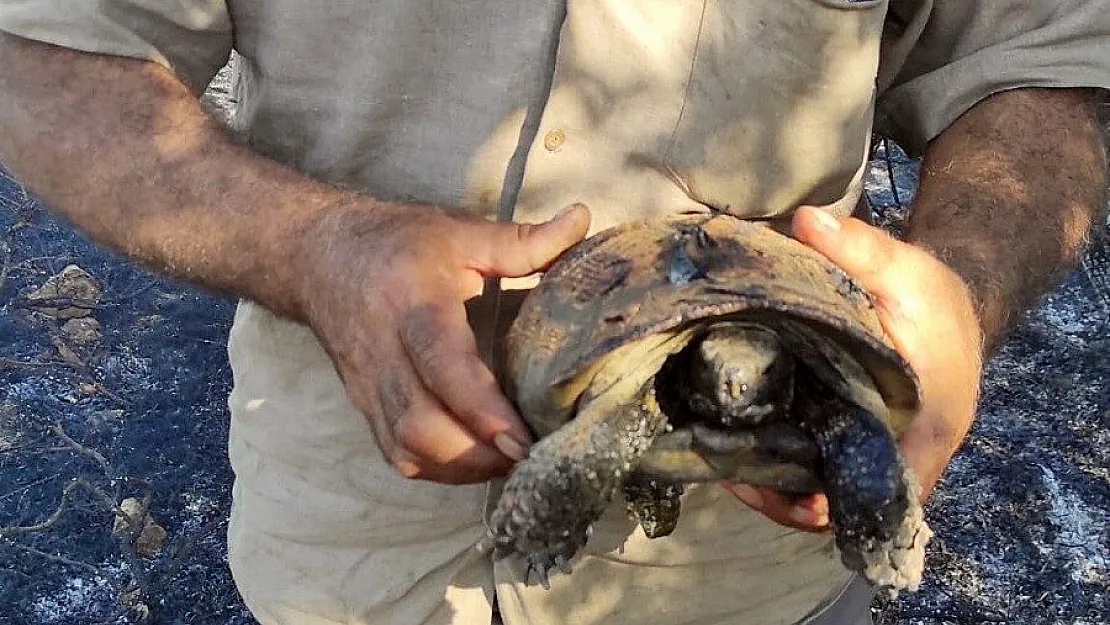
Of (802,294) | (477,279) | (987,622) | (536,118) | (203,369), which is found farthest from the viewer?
(203,369)

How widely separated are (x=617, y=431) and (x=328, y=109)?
60 cm

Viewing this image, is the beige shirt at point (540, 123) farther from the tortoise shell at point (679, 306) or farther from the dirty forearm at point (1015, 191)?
the tortoise shell at point (679, 306)

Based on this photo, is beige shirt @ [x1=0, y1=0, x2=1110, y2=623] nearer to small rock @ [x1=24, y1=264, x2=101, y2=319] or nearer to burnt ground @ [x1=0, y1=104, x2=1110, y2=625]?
burnt ground @ [x1=0, y1=104, x2=1110, y2=625]

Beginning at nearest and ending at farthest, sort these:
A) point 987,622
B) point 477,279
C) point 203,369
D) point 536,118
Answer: point 477,279, point 536,118, point 987,622, point 203,369

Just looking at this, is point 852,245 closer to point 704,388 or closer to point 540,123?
point 704,388

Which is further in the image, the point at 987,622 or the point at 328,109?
the point at 987,622

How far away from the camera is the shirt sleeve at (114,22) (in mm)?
1473

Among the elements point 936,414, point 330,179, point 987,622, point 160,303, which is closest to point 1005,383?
point 987,622

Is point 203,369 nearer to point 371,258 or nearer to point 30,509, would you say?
point 30,509

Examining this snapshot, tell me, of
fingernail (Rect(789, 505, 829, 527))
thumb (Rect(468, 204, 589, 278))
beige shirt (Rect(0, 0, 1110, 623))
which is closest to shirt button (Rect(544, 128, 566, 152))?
beige shirt (Rect(0, 0, 1110, 623))

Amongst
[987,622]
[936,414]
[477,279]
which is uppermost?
[477,279]

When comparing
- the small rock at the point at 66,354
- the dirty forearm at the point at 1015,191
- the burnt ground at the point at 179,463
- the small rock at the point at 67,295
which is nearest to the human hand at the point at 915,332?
the dirty forearm at the point at 1015,191

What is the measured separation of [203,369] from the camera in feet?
9.36

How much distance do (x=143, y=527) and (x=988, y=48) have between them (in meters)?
1.95
